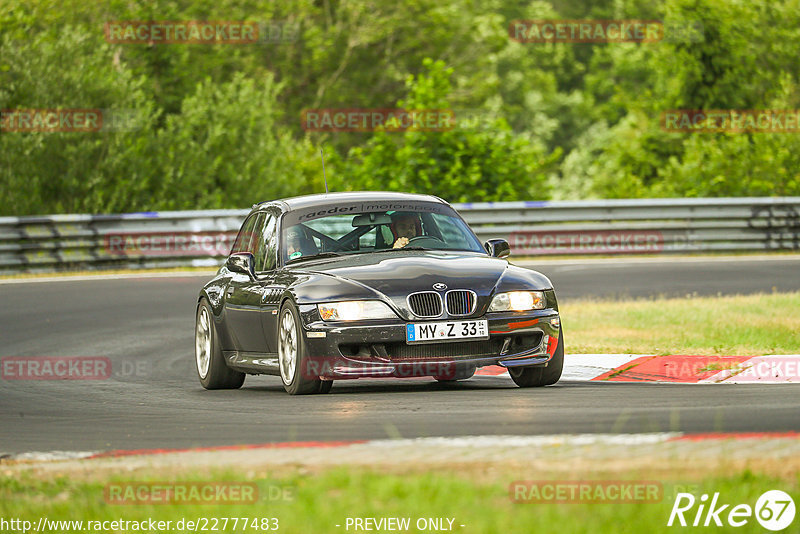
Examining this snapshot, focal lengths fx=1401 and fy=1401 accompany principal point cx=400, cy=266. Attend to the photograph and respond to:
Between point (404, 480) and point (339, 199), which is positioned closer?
point (404, 480)

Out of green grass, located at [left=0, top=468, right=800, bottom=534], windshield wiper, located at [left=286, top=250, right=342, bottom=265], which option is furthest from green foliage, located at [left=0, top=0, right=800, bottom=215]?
green grass, located at [left=0, top=468, right=800, bottom=534]

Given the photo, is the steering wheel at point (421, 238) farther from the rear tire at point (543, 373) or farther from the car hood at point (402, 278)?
the rear tire at point (543, 373)

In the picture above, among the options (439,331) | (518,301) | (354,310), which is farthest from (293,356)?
(518,301)

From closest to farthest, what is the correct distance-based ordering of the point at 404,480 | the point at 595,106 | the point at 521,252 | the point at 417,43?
the point at 404,480, the point at 521,252, the point at 417,43, the point at 595,106

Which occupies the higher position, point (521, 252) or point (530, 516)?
point (530, 516)

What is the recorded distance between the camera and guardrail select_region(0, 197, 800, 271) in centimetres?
2423

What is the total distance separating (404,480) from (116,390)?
20.5 feet

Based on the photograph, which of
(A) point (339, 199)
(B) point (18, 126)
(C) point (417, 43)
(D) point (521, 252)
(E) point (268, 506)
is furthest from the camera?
(C) point (417, 43)

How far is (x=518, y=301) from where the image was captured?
9.91m

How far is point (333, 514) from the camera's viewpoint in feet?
16.9

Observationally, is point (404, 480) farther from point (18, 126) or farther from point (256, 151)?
point (256, 151)

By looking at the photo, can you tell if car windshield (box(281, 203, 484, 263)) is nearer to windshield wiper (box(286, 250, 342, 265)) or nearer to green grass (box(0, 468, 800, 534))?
windshield wiper (box(286, 250, 342, 265))

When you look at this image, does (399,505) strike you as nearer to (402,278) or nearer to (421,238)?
(402,278)

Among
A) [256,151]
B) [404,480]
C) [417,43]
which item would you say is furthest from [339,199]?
[417,43]
